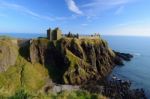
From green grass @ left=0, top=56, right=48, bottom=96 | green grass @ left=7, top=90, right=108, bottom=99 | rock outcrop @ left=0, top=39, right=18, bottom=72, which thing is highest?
green grass @ left=7, top=90, right=108, bottom=99

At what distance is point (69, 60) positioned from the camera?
95.4 metres

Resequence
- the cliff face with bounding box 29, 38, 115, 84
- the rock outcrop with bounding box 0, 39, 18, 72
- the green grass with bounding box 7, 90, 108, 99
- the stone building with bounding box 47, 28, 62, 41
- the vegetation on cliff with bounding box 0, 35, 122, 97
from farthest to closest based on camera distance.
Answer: the stone building with bounding box 47, 28, 62, 41 → the cliff face with bounding box 29, 38, 115, 84 → the vegetation on cliff with bounding box 0, 35, 122, 97 → the rock outcrop with bounding box 0, 39, 18, 72 → the green grass with bounding box 7, 90, 108, 99

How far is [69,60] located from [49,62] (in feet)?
32.0

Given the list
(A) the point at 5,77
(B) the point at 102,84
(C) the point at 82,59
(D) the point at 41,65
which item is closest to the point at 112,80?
(B) the point at 102,84

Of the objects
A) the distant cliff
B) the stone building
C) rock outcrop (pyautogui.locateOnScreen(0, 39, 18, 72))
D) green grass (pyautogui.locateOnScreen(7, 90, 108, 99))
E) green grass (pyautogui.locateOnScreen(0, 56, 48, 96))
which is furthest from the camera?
the stone building

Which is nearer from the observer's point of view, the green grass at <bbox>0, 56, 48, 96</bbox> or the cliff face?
the green grass at <bbox>0, 56, 48, 96</bbox>

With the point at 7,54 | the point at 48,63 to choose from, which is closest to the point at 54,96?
the point at 7,54

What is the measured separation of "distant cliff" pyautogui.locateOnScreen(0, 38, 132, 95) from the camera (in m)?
83.0

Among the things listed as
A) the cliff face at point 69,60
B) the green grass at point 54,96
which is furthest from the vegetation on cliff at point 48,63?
the green grass at point 54,96

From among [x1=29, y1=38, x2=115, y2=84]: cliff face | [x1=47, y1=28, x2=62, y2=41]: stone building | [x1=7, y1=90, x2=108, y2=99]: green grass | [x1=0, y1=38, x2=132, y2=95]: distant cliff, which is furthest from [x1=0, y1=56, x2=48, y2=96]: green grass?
[x1=7, y1=90, x2=108, y2=99]: green grass

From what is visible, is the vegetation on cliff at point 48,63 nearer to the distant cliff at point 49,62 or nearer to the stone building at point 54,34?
the distant cliff at point 49,62

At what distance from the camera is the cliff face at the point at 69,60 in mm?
91438

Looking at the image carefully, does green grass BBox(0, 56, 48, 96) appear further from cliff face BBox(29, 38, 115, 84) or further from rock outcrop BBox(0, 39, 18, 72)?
cliff face BBox(29, 38, 115, 84)

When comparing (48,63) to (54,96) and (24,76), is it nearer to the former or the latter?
(24,76)
